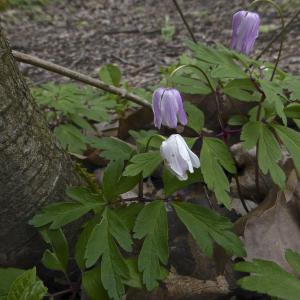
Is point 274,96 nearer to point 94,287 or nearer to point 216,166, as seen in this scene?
point 216,166

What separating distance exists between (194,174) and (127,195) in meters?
0.59

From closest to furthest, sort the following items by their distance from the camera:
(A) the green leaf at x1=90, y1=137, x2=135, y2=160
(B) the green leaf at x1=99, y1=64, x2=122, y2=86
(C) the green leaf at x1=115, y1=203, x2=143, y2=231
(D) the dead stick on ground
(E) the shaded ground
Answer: (C) the green leaf at x1=115, y1=203, x2=143, y2=231
(A) the green leaf at x1=90, y1=137, x2=135, y2=160
(D) the dead stick on ground
(B) the green leaf at x1=99, y1=64, x2=122, y2=86
(E) the shaded ground

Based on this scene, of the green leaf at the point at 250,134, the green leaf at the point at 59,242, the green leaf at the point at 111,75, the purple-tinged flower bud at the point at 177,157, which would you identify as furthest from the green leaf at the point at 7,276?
the green leaf at the point at 111,75

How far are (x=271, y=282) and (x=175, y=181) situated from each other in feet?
1.62

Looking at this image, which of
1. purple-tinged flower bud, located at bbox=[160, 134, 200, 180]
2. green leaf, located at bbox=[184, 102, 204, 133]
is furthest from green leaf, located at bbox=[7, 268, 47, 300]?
green leaf, located at bbox=[184, 102, 204, 133]

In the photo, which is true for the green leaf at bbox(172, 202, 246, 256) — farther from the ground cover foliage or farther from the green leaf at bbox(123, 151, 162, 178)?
the green leaf at bbox(123, 151, 162, 178)

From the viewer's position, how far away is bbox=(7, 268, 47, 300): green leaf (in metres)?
1.44

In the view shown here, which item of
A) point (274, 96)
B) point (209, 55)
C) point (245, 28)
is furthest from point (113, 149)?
point (245, 28)

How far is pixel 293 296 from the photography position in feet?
4.21

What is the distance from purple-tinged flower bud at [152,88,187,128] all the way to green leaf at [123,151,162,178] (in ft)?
0.44

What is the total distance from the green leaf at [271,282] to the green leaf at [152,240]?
28 cm

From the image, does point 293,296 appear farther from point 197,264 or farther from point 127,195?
point 127,195

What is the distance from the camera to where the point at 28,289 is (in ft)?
4.75

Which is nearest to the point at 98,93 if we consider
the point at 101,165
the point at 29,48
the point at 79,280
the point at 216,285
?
the point at 101,165
